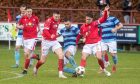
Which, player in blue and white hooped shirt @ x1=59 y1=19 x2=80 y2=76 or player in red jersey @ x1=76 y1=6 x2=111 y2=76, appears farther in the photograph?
player in blue and white hooped shirt @ x1=59 y1=19 x2=80 y2=76

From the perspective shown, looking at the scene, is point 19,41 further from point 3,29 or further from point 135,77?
point 3,29

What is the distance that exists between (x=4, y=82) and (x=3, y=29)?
16.6 metres

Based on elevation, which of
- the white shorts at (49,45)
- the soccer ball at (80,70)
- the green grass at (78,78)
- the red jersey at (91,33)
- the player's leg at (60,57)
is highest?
the red jersey at (91,33)

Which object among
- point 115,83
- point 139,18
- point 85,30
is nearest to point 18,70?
point 85,30

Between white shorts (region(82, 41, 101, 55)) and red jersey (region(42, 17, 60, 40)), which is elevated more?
red jersey (region(42, 17, 60, 40))

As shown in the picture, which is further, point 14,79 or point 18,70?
point 18,70

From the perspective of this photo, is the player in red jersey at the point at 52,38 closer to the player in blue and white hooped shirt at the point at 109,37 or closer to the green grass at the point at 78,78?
the green grass at the point at 78,78

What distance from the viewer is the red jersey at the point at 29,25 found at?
70.4 ft

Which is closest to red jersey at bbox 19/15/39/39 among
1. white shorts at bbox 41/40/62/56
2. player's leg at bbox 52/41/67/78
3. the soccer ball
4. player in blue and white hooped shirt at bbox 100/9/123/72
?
white shorts at bbox 41/40/62/56

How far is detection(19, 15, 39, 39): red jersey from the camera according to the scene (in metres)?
21.5

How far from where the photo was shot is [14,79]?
61.9 ft

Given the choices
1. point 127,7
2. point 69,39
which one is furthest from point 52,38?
point 127,7

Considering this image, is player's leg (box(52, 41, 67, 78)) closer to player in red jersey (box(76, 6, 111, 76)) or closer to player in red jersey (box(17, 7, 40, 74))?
player in red jersey (box(76, 6, 111, 76))

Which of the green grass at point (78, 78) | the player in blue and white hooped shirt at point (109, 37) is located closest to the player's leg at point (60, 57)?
the green grass at point (78, 78)
